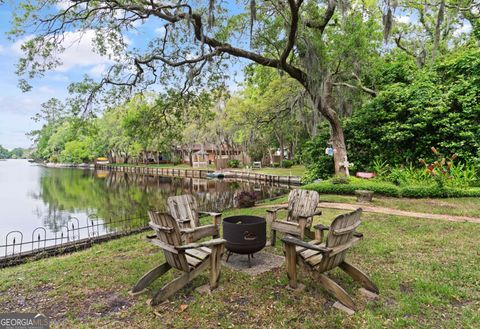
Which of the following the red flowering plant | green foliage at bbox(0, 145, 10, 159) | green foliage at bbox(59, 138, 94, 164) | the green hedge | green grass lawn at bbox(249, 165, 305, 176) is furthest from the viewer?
green foliage at bbox(0, 145, 10, 159)

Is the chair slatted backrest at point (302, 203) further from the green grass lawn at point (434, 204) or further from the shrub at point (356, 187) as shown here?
the shrub at point (356, 187)

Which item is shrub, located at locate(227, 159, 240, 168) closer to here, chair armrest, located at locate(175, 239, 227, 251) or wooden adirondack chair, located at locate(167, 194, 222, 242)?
wooden adirondack chair, located at locate(167, 194, 222, 242)

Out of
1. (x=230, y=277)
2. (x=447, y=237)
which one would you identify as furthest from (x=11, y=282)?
(x=447, y=237)

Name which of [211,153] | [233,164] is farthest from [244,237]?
[211,153]

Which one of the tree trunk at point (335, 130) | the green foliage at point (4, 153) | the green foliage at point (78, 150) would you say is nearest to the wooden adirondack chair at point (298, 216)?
the tree trunk at point (335, 130)

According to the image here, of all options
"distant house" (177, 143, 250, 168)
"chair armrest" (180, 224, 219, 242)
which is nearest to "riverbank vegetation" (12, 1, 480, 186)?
"chair armrest" (180, 224, 219, 242)

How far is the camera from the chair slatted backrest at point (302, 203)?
4480 millimetres

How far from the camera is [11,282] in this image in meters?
3.37

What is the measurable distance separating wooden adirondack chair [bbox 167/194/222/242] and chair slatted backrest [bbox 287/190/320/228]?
1346 millimetres

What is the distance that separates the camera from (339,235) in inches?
99.0

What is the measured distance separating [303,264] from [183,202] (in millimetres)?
2066

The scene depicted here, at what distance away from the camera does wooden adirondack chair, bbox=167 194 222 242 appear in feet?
12.4

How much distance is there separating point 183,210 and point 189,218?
0.15 meters

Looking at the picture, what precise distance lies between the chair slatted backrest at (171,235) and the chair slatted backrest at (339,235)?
1.32m
